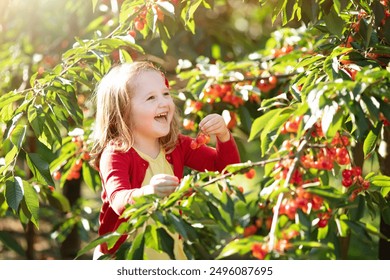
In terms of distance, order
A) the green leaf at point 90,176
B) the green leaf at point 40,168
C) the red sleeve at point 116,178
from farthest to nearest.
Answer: the green leaf at point 90,176 → the green leaf at point 40,168 → the red sleeve at point 116,178

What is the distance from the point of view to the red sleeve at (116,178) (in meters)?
1.88

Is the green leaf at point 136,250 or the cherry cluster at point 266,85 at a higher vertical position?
the green leaf at point 136,250

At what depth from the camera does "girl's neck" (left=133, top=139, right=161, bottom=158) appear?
7.09 ft

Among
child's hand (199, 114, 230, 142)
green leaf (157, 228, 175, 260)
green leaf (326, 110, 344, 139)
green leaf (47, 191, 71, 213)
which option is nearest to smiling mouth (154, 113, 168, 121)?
child's hand (199, 114, 230, 142)

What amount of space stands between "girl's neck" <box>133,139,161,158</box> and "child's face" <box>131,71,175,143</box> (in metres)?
0.01

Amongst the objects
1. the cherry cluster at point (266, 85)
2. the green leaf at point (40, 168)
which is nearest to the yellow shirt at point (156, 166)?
the green leaf at point (40, 168)

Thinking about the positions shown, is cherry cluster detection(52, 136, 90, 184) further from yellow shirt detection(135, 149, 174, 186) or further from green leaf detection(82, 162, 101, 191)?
yellow shirt detection(135, 149, 174, 186)

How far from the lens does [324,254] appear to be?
82.7 inches

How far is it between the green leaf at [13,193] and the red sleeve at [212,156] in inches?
22.0

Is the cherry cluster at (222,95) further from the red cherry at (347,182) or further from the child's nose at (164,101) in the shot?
the red cherry at (347,182)

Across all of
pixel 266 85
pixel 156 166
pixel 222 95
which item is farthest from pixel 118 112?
pixel 266 85

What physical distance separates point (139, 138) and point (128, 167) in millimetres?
130
